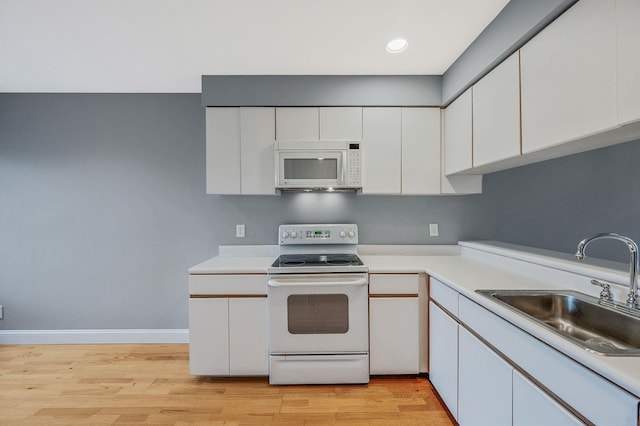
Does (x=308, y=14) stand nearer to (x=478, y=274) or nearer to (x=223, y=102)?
(x=223, y=102)

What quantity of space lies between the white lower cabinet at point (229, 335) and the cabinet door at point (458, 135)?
1.74m

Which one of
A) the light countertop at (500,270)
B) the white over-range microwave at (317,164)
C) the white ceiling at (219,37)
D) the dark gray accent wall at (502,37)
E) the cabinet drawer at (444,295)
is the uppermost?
the white ceiling at (219,37)

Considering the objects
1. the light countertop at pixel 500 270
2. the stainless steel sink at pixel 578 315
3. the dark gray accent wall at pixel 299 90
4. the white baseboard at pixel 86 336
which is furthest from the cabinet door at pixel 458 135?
the white baseboard at pixel 86 336

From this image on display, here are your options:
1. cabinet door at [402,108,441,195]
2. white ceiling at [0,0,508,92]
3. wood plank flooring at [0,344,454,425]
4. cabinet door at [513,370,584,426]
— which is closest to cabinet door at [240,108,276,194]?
white ceiling at [0,0,508,92]

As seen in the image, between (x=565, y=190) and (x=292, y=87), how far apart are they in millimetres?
2321

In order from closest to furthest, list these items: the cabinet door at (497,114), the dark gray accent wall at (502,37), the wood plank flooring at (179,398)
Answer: the dark gray accent wall at (502,37)
the cabinet door at (497,114)
the wood plank flooring at (179,398)

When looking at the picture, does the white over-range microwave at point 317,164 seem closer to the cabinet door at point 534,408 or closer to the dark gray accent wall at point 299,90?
the dark gray accent wall at point 299,90

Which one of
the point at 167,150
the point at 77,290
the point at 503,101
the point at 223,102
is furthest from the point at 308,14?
the point at 77,290

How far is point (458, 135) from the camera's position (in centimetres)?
221

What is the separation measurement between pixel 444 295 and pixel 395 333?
1.66ft

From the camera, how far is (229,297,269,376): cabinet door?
211cm

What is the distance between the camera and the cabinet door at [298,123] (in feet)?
7.97

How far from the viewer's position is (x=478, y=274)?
1876mm

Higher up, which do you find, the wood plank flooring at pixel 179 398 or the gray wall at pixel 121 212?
the gray wall at pixel 121 212
